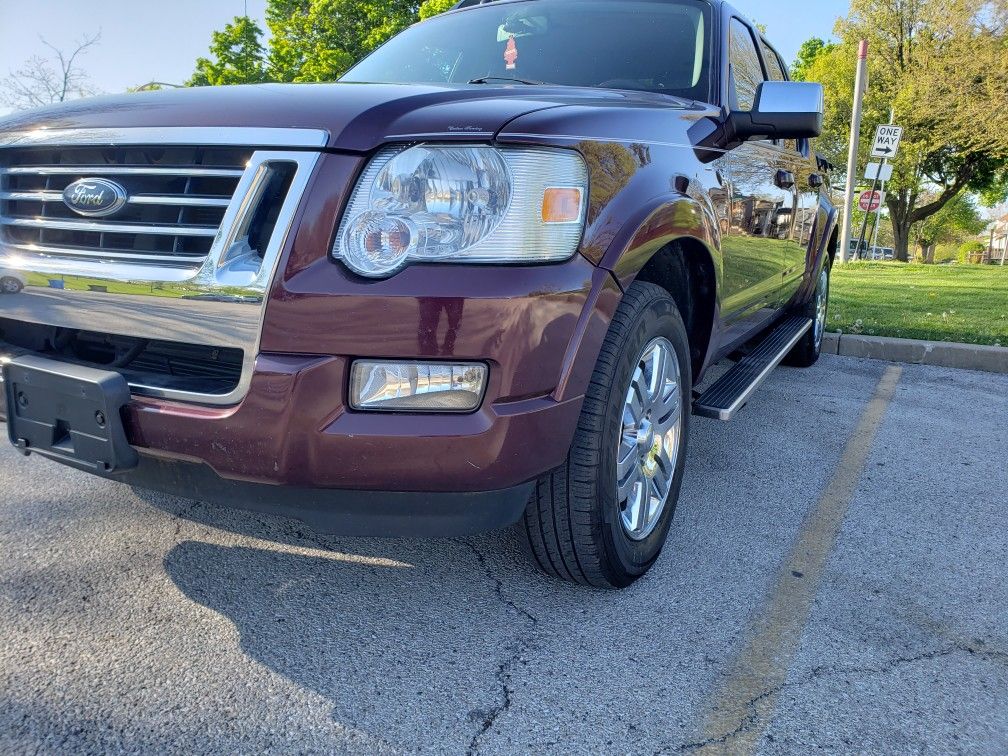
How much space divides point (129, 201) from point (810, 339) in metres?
4.93

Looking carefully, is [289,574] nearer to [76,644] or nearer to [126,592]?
[126,592]

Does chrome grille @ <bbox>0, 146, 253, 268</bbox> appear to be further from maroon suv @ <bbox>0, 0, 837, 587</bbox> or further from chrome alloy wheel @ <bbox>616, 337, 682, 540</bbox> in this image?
chrome alloy wheel @ <bbox>616, 337, 682, 540</bbox>

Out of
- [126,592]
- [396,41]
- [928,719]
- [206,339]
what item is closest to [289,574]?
[126,592]

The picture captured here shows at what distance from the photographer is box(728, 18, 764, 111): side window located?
358 centimetres

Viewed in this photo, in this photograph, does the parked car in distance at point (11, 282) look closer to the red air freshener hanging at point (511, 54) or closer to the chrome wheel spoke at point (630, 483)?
the chrome wheel spoke at point (630, 483)

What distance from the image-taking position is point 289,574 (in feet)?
8.05

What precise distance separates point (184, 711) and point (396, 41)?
→ 10.2 feet

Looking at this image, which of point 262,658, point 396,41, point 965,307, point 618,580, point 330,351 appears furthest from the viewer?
point 965,307

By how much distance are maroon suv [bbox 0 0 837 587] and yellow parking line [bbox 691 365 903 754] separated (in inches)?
16.7

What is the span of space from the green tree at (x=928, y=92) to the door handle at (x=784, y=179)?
20921 millimetres

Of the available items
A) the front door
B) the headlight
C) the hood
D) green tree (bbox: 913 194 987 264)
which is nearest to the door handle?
the front door

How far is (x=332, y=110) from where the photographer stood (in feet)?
6.41

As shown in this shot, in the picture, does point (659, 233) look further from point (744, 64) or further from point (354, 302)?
point (744, 64)

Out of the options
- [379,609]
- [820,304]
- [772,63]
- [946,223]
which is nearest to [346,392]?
[379,609]
